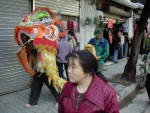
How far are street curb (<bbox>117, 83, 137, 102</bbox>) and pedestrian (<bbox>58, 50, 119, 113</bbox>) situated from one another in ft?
16.7

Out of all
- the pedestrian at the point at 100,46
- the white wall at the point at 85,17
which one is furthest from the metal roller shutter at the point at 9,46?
the white wall at the point at 85,17

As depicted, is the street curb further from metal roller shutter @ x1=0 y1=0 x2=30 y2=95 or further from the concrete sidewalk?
metal roller shutter @ x1=0 y1=0 x2=30 y2=95

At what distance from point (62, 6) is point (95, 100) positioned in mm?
7871

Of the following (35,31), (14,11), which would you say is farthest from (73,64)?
(14,11)

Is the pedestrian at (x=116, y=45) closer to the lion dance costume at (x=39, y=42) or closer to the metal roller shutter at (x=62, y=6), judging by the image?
the metal roller shutter at (x=62, y=6)

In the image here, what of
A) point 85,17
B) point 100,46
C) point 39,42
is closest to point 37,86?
point 39,42

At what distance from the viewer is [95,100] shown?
2.38m

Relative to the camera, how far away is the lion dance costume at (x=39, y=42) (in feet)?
17.9

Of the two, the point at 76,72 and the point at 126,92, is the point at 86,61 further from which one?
the point at 126,92

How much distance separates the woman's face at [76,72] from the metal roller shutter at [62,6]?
611cm

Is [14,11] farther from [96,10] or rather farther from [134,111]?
[96,10]

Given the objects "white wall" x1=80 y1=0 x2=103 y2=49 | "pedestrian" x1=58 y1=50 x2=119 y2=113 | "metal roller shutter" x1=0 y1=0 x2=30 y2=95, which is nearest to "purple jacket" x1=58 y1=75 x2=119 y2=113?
"pedestrian" x1=58 y1=50 x2=119 y2=113

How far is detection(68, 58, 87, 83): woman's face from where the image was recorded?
97.9 inches

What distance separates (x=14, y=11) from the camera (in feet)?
24.7
